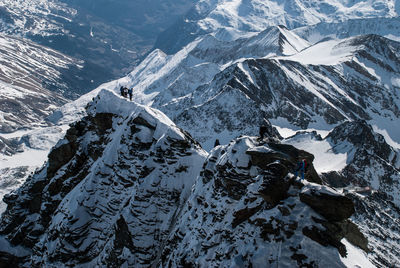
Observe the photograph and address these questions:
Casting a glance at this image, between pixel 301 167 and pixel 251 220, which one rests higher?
pixel 301 167

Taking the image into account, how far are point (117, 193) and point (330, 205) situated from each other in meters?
29.0

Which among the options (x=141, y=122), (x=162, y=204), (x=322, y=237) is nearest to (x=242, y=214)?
(x=322, y=237)

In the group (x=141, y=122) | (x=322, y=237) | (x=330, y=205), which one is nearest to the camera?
(x=322, y=237)

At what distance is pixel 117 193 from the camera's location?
154 ft

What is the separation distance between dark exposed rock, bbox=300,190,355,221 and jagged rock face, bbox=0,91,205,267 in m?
21.4

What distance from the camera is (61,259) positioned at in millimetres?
44656

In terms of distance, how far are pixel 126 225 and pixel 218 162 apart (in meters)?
14.1

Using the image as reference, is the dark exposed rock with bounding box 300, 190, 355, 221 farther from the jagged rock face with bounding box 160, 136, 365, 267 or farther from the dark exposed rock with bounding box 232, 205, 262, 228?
the dark exposed rock with bounding box 232, 205, 262, 228

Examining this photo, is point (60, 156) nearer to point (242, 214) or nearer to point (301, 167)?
point (242, 214)

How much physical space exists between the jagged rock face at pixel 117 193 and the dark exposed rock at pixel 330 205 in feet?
70.2

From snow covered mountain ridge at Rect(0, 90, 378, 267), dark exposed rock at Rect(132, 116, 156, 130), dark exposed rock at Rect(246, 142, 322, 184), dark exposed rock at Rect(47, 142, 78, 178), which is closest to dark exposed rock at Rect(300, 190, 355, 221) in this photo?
snow covered mountain ridge at Rect(0, 90, 378, 267)

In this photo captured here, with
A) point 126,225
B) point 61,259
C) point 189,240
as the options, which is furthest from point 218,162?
point 61,259

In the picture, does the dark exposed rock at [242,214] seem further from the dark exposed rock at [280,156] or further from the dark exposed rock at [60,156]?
the dark exposed rock at [60,156]

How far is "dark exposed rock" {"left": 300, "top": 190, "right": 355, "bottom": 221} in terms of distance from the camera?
26.5 m
